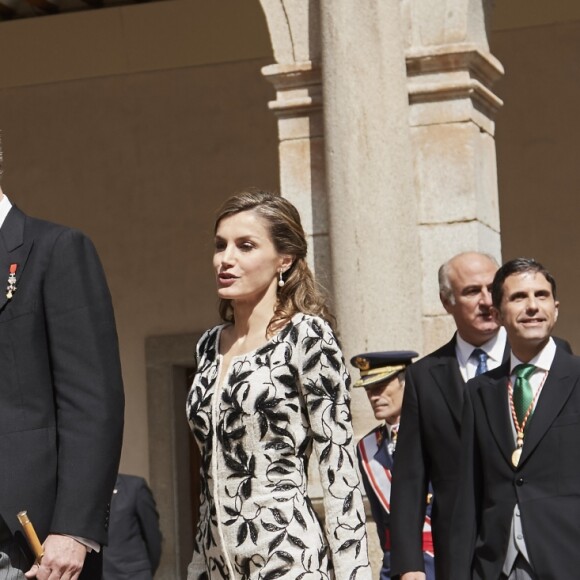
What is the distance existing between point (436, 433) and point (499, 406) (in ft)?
1.71

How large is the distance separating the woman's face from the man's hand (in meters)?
0.89

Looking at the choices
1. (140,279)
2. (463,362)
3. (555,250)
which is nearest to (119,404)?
(463,362)

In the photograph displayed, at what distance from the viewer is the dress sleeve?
3826 mm

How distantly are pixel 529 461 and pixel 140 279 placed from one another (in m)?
7.72

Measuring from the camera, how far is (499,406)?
15.4 ft

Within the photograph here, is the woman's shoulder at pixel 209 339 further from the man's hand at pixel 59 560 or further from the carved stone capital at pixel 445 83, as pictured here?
the carved stone capital at pixel 445 83

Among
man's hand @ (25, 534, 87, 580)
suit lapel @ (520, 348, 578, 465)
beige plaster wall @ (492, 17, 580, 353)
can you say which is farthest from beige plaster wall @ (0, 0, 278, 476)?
man's hand @ (25, 534, 87, 580)

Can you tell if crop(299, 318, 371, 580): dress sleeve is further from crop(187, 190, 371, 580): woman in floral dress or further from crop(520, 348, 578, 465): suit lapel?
crop(520, 348, 578, 465): suit lapel

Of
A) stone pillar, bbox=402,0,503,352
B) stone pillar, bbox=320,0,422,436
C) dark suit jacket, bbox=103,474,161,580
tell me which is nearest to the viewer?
stone pillar, bbox=320,0,422,436

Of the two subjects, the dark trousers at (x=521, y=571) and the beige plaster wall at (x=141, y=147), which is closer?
the dark trousers at (x=521, y=571)

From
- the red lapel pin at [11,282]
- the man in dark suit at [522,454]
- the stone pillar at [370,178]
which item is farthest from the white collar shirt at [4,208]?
the stone pillar at [370,178]

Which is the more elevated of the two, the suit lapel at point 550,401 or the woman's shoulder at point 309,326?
the woman's shoulder at point 309,326

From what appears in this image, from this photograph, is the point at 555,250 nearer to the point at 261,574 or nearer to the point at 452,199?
the point at 452,199

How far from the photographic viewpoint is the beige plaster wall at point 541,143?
36.1ft
